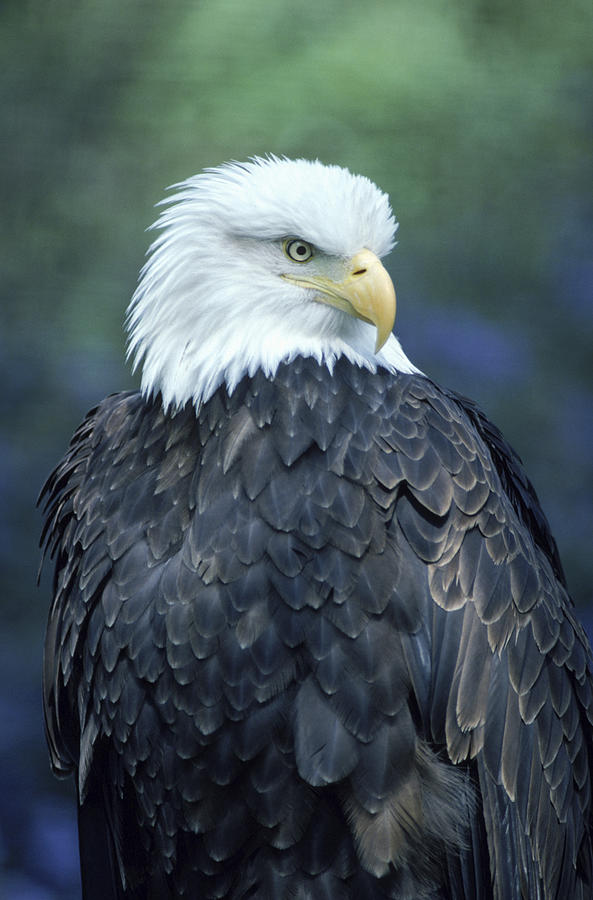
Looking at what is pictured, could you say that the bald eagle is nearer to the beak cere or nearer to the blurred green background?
the beak cere

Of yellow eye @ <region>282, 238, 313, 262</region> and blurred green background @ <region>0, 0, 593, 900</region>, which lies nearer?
yellow eye @ <region>282, 238, 313, 262</region>

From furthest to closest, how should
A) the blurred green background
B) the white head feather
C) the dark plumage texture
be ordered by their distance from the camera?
1. the blurred green background
2. the white head feather
3. the dark plumage texture

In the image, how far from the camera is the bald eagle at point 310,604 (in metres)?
1.75

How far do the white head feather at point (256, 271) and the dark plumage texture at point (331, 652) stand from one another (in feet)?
0.18

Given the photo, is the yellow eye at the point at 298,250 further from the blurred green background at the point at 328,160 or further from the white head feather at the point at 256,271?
the blurred green background at the point at 328,160

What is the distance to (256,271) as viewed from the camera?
6.20 feet

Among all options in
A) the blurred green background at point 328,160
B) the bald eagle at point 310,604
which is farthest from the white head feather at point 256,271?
the blurred green background at point 328,160

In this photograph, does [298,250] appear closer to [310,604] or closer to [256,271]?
[256,271]

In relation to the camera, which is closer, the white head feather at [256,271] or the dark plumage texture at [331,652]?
the dark plumage texture at [331,652]

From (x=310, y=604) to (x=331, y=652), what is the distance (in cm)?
8

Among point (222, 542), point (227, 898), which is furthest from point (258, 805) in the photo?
point (222, 542)

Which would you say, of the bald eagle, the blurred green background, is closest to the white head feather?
the bald eagle

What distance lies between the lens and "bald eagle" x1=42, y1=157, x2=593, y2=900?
175cm

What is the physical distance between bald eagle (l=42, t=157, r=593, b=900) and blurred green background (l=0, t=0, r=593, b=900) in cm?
81
